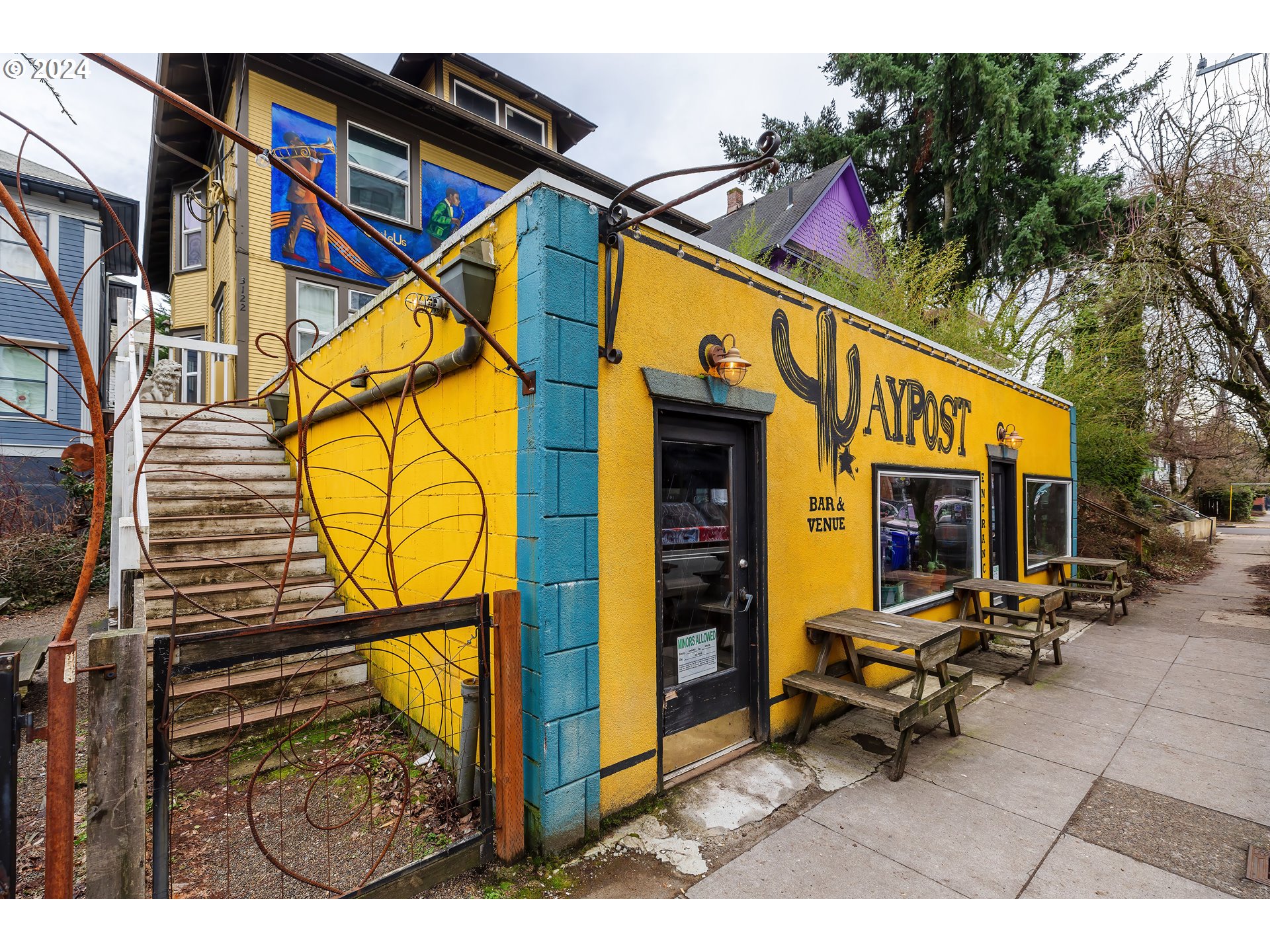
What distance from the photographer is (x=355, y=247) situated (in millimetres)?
9977

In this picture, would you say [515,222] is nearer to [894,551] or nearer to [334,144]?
[894,551]

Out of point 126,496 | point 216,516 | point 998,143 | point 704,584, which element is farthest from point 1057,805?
point 998,143

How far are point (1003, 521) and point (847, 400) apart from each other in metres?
4.53

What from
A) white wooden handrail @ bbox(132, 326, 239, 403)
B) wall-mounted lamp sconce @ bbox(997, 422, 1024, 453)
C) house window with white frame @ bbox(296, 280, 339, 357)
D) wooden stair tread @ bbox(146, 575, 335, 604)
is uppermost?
house window with white frame @ bbox(296, 280, 339, 357)

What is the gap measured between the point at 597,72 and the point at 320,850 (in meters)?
5.02

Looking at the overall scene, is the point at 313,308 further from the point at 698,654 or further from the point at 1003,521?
the point at 1003,521

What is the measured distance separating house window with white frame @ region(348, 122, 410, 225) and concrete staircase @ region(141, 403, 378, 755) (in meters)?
5.07

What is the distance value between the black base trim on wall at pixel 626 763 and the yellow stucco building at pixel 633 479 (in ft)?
0.04

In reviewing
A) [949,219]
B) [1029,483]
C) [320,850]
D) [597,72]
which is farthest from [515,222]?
[949,219]

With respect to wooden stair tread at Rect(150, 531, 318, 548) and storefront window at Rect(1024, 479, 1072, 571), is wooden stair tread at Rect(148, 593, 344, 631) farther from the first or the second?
storefront window at Rect(1024, 479, 1072, 571)

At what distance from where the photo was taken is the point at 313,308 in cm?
981

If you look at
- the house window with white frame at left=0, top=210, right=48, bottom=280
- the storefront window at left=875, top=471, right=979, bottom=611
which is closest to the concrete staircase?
the storefront window at left=875, top=471, right=979, bottom=611

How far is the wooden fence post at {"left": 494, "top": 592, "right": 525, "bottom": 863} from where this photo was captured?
2.74 meters

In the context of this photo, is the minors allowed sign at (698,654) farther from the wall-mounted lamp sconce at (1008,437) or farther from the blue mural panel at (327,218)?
the blue mural panel at (327,218)
